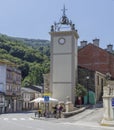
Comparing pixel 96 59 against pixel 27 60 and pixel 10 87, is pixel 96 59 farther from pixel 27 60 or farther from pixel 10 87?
pixel 27 60

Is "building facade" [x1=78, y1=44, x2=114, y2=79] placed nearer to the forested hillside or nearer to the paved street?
the paved street

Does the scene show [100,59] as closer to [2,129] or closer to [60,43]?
[60,43]

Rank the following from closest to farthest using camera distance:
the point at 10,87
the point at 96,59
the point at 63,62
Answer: the point at 63,62 → the point at 96,59 → the point at 10,87

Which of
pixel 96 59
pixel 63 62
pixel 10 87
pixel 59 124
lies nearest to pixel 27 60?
pixel 10 87

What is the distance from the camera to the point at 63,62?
5231cm

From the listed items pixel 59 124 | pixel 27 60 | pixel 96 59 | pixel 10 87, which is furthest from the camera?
pixel 27 60

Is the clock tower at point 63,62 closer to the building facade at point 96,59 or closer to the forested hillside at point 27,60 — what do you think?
the building facade at point 96,59

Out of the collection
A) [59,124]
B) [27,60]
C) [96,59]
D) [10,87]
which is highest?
[27,60]

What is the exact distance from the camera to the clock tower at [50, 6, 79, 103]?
5153cm

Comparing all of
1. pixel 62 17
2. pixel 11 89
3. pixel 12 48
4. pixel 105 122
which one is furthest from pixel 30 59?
pixel 105 122

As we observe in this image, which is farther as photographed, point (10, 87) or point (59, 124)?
point (10, 87)

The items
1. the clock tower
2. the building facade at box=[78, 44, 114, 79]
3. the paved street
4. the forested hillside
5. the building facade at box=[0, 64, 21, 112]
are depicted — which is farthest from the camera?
the forested hillside

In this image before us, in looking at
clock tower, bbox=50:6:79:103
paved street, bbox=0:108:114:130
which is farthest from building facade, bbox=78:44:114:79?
paved street, bbox=0:108:114:130

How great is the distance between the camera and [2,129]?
76.6 feet
